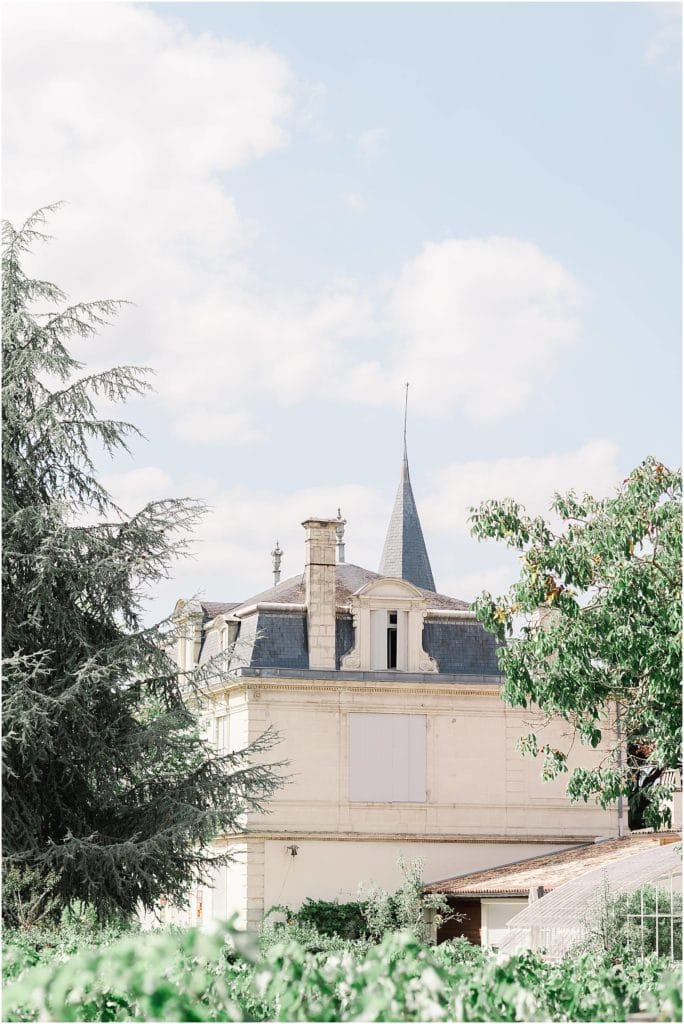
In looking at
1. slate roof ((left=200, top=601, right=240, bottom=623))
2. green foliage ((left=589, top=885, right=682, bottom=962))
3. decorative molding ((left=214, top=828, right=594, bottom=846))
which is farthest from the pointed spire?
green foliage ((left=589, top=885, right=682, bottom=962))

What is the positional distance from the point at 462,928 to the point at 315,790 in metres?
4.11

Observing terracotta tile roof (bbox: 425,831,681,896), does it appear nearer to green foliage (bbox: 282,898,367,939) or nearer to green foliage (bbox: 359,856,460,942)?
green foliage (bbox: 359,856,460,942)

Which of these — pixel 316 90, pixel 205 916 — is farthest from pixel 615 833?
pixel 316 90

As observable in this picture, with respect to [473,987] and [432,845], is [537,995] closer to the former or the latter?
[473,987]

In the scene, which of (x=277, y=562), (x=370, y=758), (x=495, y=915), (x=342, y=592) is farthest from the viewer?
(x=277, y=562)

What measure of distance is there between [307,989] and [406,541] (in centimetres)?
3556

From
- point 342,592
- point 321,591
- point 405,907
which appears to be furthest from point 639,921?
point 342,592

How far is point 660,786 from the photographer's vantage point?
1323cm

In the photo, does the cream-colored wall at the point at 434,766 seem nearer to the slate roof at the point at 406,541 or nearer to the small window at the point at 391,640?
the small window at the point at 391,640

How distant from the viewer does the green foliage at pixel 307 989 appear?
390cm

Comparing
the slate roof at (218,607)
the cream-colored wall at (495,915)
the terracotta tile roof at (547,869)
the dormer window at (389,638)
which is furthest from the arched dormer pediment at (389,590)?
the cream-colored wall at (495,915)

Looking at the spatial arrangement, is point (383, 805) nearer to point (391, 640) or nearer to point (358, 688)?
point (358, 688)

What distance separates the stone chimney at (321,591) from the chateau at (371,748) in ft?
0.09

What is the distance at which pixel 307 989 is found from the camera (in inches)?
171
